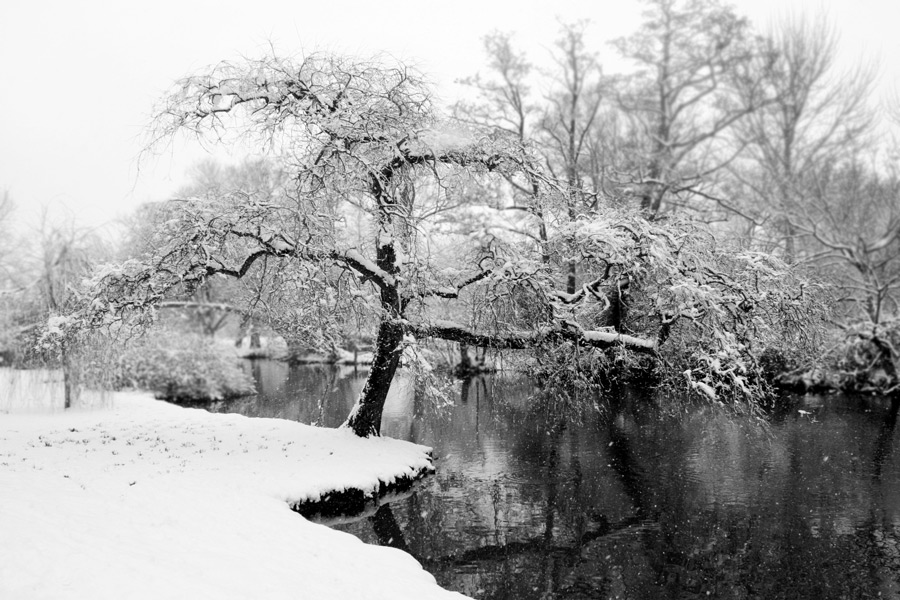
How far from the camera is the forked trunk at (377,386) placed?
12.0 metres

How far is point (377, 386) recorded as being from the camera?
40.0ft

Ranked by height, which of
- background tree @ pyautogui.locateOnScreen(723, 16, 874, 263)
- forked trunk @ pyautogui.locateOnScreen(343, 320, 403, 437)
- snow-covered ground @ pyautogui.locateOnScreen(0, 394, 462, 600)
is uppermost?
background tree @ pyautogui.locateOnScreen(723, 16, 874, 263)

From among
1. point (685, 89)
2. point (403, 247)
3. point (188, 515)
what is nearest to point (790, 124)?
point (685, 89)

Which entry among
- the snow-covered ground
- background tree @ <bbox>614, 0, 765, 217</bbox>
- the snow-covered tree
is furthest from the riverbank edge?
background tree @ <bbox>614, 0, 765, 217</bbox>

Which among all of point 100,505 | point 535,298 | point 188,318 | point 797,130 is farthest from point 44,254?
point 797,130

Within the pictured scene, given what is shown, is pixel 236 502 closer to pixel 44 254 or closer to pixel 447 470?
pixel 447 470

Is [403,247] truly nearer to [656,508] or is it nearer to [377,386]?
[377,386]

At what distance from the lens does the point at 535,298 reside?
34.9ft

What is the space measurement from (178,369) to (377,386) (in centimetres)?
1410

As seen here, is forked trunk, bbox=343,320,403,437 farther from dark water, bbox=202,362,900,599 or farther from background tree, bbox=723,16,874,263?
background tree, bbox=723,16,874,263

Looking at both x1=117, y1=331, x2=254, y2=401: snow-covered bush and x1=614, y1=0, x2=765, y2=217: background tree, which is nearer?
x1=614, y1=0, x2=765, y2=217: background tree

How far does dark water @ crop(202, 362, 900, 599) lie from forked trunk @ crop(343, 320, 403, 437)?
68.4 inches

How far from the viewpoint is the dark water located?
7109mm

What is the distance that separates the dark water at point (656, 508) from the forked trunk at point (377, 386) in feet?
5.70
